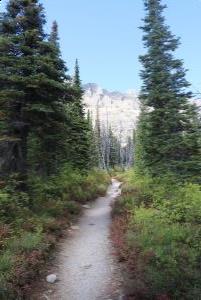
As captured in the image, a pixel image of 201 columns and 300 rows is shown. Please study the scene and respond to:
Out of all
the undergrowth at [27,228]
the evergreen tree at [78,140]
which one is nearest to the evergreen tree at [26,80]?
the undergrowth at [27,228]

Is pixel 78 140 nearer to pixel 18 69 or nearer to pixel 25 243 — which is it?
pixel 18 69

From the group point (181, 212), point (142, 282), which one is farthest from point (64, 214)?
point (142, 282)

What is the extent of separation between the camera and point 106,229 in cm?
2025

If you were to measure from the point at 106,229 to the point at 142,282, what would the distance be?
9692mm

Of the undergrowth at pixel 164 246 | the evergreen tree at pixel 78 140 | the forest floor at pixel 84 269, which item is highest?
the evergreen tree at pixel 78 140

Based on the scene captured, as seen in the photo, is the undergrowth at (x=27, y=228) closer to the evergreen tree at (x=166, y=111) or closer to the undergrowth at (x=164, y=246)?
the undergrowth at (x=164, y=246)

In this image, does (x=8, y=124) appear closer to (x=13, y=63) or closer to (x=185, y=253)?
(x=13, y=63)

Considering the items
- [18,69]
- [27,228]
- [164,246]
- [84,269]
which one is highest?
[18,69]

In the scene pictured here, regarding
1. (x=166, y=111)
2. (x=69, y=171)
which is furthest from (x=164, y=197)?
(x=69, y=171)

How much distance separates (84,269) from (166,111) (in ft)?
45.8

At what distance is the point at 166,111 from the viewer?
2556cm

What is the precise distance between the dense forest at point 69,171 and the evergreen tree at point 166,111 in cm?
6

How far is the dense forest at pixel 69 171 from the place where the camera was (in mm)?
11547

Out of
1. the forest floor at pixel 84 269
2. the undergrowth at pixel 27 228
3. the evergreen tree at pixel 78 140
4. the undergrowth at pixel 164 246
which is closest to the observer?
the undergrowth at pixel 164 246
